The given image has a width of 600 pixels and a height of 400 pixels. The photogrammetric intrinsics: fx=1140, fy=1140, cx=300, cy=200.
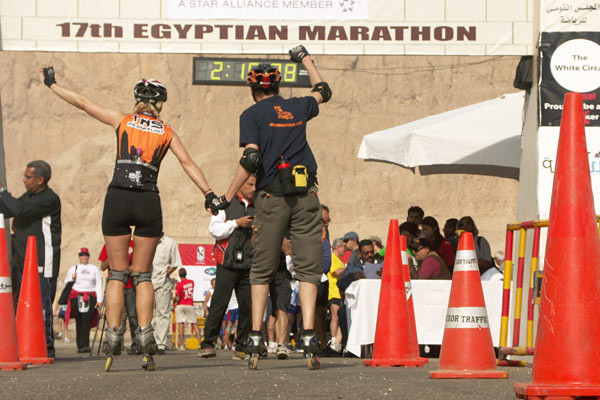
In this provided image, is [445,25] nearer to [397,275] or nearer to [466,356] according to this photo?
[397,275]

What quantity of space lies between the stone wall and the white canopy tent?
3951 centimetres

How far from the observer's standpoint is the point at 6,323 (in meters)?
8.10

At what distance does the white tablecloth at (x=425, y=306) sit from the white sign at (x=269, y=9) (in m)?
2.62

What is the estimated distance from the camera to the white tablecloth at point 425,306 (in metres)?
11.0

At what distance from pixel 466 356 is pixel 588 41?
3.79 meters

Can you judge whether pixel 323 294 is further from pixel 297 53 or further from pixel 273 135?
pixel 273 135

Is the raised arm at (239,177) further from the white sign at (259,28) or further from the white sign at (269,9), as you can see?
the white sign at (269,9)

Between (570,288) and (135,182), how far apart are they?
3339mm

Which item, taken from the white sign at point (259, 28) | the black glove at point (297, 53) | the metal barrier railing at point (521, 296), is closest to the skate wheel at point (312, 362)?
the metal barrier railing at point (521, 296)

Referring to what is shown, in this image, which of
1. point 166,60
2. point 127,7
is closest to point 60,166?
point 166,60

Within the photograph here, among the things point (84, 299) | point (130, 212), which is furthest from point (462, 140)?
point (130, 212)

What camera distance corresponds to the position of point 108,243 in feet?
23.9

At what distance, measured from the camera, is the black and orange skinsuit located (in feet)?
23.5

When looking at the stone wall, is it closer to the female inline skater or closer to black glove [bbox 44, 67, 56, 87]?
black glove [bbox 44, 67, 56, 87]
